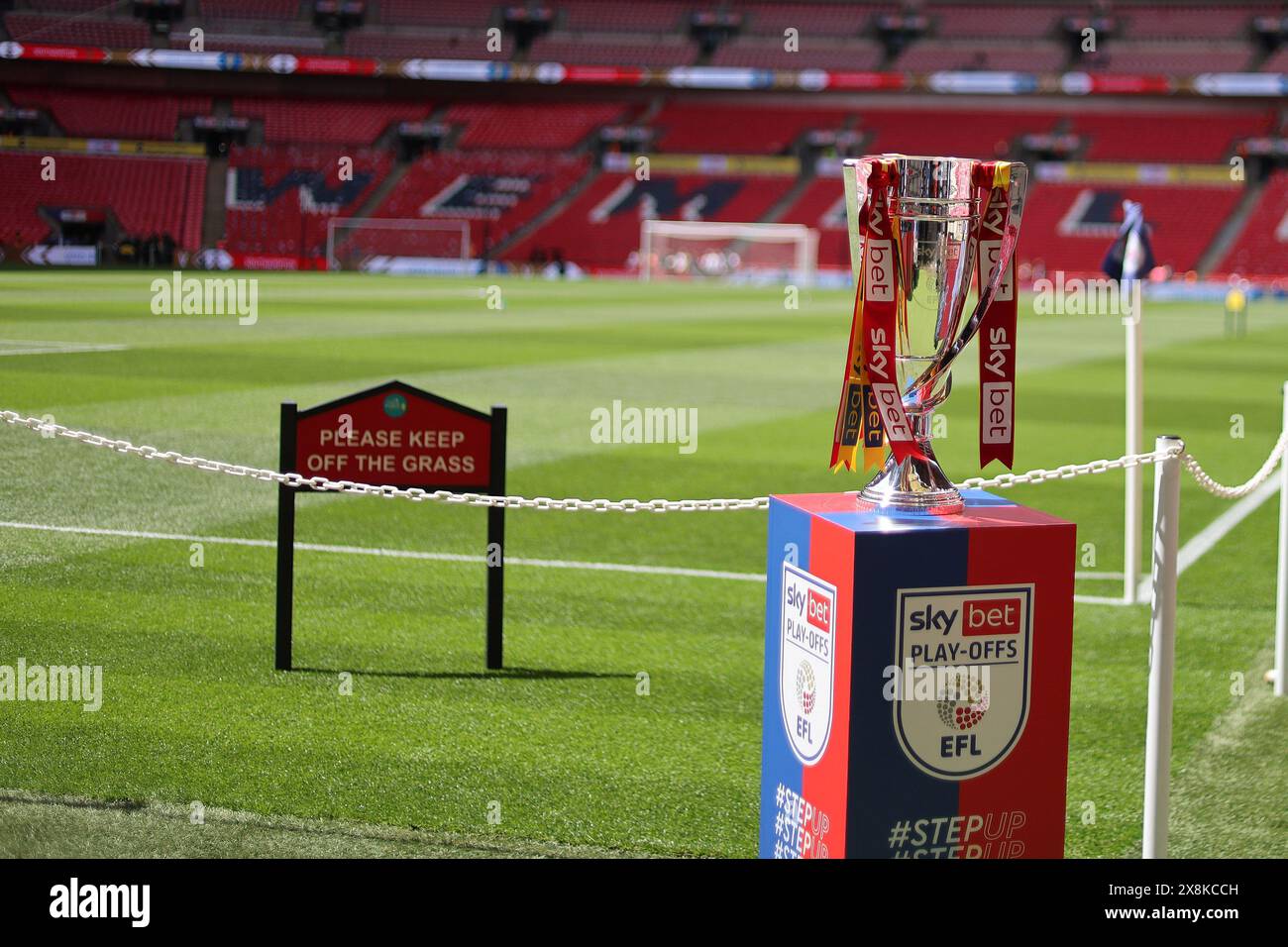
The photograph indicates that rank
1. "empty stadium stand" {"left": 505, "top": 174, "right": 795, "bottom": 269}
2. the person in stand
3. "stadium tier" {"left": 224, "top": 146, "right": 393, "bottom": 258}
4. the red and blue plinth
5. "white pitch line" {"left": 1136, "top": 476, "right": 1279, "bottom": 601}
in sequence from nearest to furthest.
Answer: the red and blue plinth
"white pitch line" {"left": 1136, "top": 476, "right": 1279, "bottom": 601}
the person in stand
"stadium tier" {"left": 224, "top": 146, "right": 393, "bottom": 258}
"empty stadium stand" {"left": 505, "top": 174, "right": 795, "bottom": 269}

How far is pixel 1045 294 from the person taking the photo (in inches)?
1517

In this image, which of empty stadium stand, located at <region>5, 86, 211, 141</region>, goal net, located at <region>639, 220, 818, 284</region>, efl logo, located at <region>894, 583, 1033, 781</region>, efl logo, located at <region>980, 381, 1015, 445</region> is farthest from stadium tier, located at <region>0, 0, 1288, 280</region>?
efl logo, located at <region>894, 583, 1033, 781</region>

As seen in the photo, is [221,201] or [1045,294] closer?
[1045,294]

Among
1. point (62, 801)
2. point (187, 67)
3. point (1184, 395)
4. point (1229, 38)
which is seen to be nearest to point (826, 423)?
point (1184, 395)

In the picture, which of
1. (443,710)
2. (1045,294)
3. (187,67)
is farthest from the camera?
(187,67)

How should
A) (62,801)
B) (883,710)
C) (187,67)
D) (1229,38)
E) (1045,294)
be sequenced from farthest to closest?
(1229,38)
(187,67)
(1045,294)
(62,801)
(883,710)

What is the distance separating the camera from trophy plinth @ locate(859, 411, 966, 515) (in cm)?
387

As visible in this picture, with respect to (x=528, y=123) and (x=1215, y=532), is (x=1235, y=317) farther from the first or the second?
(x=528, y=123)

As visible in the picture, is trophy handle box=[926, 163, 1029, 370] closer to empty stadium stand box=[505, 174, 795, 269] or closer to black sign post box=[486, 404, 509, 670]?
black sign post box=[486, 404, 509, 670]

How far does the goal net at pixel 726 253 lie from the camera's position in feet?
165

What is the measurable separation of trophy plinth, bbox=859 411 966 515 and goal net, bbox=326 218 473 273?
151 feet

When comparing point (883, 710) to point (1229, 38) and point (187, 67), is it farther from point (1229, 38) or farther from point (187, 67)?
point (1229, 38)

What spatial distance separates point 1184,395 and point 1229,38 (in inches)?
1722
